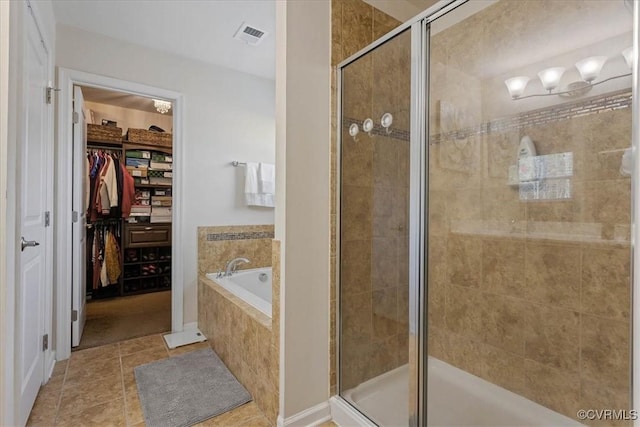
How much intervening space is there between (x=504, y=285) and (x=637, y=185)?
3.57ft

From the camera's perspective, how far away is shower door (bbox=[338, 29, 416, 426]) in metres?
1.50

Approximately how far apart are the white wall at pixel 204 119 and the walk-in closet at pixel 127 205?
0.79 meters

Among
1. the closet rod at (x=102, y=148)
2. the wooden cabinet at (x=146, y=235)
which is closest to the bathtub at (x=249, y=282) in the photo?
the wooden cabinet at (x=146, y=235)

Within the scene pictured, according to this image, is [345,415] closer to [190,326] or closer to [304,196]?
[304,196]

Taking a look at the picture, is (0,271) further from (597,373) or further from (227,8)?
(597,373)

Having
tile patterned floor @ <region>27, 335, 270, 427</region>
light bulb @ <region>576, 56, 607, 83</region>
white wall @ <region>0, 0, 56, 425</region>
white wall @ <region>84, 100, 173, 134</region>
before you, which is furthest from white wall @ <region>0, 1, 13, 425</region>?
white wall @ <region>84, 100, 173, 134</region>

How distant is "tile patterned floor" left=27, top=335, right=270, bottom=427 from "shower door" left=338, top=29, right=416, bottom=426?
60 centimetres

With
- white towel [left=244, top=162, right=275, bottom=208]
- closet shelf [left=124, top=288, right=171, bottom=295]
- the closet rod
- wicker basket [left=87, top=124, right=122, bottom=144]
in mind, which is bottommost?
closet shelf [left=124, top=288, right=171, bottom=295]

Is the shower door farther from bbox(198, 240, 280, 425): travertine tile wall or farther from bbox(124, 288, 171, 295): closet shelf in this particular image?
bbox(124, 288, 171, 295): closet shelf

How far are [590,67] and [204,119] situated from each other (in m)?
2.66

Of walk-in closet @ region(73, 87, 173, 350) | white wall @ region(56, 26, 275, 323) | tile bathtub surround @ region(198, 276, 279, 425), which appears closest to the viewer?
tile bathtub surround @ region(198, 276, 279, 425)

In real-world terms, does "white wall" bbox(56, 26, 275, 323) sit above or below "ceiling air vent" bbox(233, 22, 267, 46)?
below

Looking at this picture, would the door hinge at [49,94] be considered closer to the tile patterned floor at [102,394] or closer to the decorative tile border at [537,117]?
the tile patterned floor at [102,394]
